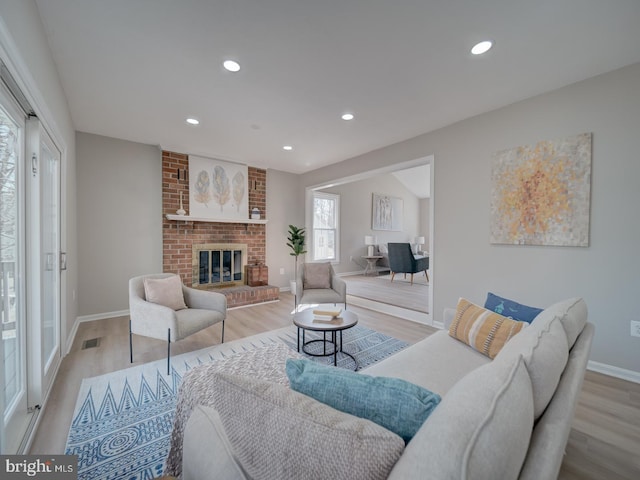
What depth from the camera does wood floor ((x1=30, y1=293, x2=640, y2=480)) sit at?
4.77ft

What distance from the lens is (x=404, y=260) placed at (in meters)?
6.25

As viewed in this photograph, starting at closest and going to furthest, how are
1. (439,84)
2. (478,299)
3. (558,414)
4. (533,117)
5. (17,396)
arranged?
(558,414), (17,396), (439,84), (533,117), (478,299)

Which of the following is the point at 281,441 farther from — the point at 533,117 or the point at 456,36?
the point at 533,117

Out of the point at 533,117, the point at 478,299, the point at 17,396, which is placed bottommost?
the point at 17,396

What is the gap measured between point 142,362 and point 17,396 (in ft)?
3.07

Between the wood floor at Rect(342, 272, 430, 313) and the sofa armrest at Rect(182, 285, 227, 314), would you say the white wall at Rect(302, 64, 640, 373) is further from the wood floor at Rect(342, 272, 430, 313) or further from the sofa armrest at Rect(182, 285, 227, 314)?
the sofa armrest at Rect(182, 285, 227, 314)

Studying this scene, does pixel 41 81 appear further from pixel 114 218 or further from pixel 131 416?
pixel 114 218

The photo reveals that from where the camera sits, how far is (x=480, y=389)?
620 mm

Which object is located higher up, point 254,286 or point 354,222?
point 354,222

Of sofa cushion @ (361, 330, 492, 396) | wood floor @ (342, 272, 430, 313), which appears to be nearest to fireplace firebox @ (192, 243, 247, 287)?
wood floor @ (342, 272, 430, 313)

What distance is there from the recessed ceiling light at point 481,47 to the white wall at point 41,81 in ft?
8.69

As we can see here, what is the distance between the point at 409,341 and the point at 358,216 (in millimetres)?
5149

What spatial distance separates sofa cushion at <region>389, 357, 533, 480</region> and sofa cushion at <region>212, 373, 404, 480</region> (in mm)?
51

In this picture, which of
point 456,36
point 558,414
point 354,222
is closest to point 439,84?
point 456,36
